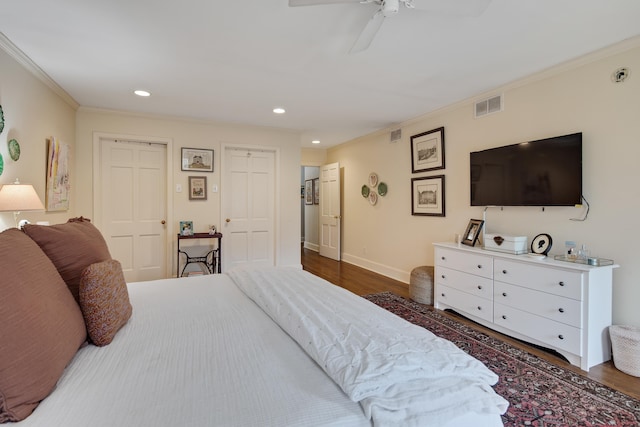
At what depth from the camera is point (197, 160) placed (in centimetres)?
442

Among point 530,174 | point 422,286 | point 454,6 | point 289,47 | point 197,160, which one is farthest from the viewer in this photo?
point 197,160

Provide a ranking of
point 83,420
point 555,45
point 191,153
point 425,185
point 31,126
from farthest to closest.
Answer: point 191,153 < point 425,185 < point 31,126 < point 555,45 < point 83,420

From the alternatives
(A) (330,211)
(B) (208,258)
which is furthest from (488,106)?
(B) (208,258)

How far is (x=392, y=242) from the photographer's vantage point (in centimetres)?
478

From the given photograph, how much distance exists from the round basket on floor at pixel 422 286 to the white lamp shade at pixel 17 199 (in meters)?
3.63

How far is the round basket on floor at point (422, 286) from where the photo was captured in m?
3.56

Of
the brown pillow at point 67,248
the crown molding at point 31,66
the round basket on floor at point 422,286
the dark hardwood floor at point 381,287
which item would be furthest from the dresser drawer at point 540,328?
the crown molding at point 31,66

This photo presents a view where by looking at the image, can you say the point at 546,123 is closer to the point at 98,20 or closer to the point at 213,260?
the point at 98,20

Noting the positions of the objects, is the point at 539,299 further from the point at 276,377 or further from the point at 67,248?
the point at 67,248

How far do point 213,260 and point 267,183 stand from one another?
148cm

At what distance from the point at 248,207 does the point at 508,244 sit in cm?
356

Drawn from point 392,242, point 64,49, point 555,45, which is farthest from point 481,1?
point 392,242

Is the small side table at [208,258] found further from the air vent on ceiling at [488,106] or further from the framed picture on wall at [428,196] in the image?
the air vent on ceiling at [488,106]

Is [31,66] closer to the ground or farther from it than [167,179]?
Answer: farther from it
